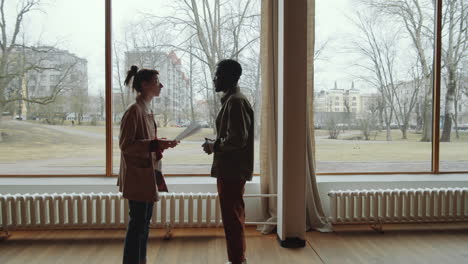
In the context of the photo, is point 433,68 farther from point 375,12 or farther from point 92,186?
point 92,186

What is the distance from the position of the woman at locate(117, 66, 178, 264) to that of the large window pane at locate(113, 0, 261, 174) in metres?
1.62

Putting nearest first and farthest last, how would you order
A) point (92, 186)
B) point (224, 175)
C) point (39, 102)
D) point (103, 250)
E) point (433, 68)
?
point (224, 175) → point (103, 250) → point (92, 186) → point (39, 102) → point (433, 68)

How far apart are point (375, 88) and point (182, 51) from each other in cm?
230

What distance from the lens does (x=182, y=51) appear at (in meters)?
3.97

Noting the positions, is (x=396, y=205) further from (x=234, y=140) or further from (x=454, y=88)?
(x=234, y=140)

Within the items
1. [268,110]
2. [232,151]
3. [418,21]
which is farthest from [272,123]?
[418,21]

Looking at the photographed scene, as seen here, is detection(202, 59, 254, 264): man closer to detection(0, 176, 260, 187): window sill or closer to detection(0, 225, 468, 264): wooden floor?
detection(0, 225, 468, 264): wooden floor

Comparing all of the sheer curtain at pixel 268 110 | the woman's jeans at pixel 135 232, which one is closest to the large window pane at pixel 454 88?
the sheer curtain at pixel 268 110

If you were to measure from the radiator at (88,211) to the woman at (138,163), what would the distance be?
123 cm

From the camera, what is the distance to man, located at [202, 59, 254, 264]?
234cm

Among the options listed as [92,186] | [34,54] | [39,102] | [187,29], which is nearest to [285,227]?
[92,186]

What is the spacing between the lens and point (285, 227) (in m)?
3.32

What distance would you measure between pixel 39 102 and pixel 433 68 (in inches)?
182

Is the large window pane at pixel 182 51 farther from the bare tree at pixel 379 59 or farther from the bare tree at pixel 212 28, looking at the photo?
the bare tree at pixel 379 59
